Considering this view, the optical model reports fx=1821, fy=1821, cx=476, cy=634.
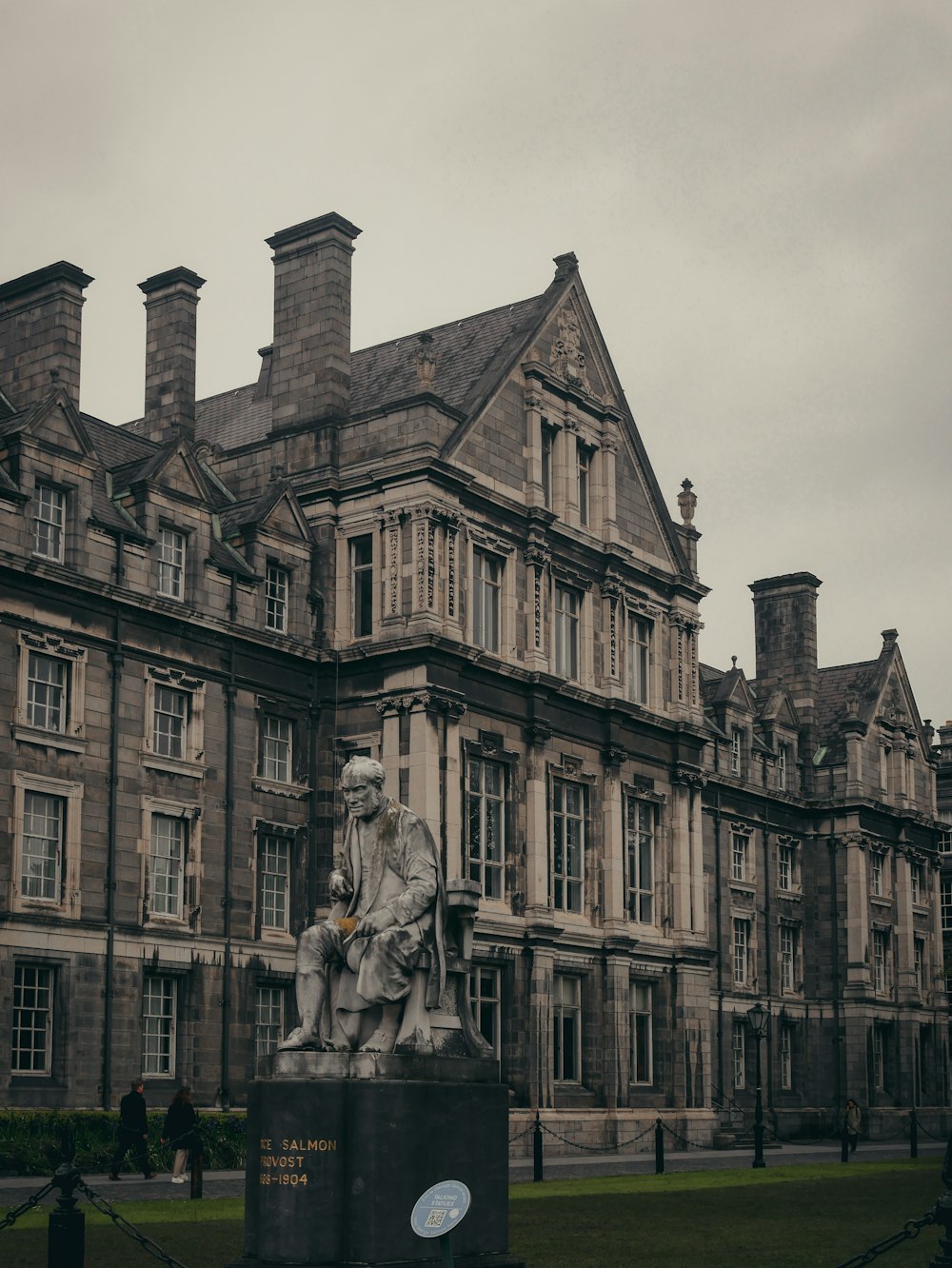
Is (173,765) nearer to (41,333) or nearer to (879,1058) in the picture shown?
(41,333)

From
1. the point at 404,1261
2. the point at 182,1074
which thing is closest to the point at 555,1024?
the point at 182,1074

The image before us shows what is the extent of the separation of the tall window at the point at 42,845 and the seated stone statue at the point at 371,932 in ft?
65.4

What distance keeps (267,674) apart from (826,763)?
3000cm

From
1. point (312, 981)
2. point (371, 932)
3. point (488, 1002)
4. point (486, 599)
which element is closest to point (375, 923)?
point (371, 932)

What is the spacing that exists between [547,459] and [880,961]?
2724cm

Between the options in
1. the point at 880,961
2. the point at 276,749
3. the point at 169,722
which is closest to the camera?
the point at 169,722

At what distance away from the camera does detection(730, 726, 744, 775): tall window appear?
59906 mm

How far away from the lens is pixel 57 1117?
104ft

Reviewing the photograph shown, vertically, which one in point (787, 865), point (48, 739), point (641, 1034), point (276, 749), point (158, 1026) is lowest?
point (641, 1034)

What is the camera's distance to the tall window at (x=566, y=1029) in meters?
43.2

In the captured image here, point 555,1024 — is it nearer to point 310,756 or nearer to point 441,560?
point 310,756

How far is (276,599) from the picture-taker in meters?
41.1

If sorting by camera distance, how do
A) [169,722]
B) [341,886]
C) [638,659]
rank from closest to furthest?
[341,886], [169,722], [638,659]

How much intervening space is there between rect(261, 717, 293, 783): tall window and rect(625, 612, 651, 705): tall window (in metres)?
10.6
